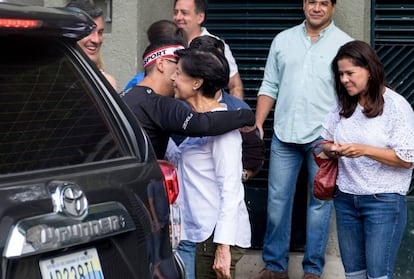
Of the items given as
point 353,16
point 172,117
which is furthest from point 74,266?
point 353,16

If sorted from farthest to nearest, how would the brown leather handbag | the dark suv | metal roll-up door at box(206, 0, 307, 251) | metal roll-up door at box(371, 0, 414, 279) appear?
metal roll-up door at box(206, 0, 307, 251) < metal roll-up door at box(371, 0, 414, 279) < the brown leather handbag < the dark suv

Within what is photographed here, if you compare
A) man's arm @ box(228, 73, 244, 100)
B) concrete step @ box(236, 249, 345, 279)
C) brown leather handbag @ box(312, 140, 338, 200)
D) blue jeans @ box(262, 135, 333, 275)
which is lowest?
concrete step @ box(236, 249, 345, 279)

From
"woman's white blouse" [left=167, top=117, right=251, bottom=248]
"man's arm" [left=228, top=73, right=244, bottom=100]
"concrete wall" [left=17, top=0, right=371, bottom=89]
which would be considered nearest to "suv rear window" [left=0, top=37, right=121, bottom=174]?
"woman's white blouse" [left=167, top=117, right=251, bottom=248]

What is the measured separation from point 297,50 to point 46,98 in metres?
3.84

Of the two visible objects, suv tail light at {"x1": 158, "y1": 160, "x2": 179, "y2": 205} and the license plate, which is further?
suv tail light at {"x1": 158, "y1": 160, "x2": 179, "y2": 205}

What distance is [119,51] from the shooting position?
789 cm

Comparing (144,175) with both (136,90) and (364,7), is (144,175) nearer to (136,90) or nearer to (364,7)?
(136,90)

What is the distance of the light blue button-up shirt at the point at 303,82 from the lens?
7277mm

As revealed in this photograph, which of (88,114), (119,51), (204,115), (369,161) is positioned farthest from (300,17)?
(88,114)

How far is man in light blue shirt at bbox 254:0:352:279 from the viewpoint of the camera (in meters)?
7.29

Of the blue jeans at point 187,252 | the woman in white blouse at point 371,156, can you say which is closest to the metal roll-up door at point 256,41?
the woman in white blouse at point 371,156

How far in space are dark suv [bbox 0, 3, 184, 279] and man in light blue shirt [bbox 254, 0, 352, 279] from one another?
3.25 m

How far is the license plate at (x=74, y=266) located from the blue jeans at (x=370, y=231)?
252cm

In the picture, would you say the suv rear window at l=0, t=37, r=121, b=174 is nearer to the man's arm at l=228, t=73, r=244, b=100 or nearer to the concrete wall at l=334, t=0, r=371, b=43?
the man's arm at l=228, t=73, r=244, b=100
